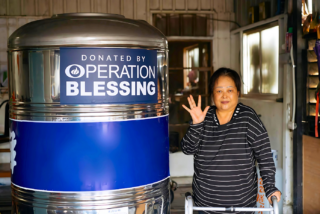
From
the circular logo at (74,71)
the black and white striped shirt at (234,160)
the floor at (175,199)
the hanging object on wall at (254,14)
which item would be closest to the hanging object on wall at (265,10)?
the hanging object on wall at (254,14)

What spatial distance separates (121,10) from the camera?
550 centimetres

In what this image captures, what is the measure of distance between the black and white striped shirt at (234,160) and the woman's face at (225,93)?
7 centimetres

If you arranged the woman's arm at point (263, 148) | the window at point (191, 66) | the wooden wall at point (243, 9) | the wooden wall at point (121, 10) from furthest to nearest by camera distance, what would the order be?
the window at point (191, 66) < the wooden wall at point (121, 10) < the wooden wall at point (243, 9) < the woman's arm at point (263, 148)

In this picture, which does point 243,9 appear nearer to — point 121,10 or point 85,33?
point 121,10

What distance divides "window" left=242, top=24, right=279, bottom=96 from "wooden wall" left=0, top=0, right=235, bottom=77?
552 millimetres

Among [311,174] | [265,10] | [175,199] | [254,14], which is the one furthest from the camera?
[254,14]

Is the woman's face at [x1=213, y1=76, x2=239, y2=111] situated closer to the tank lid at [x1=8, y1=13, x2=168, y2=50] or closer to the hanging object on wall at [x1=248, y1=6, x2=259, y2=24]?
the tank lid at [x1=8, y1=13, x2=168, y2=50]

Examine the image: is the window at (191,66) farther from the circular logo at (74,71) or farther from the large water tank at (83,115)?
the circular logo at (74,71)

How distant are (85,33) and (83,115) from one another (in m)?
0.40

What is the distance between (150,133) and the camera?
185 centimetres

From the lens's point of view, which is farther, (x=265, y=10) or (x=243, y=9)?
(x=243, y=9)

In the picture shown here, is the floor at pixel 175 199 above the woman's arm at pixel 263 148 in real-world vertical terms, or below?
below

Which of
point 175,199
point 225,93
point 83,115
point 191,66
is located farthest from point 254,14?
point 83,115

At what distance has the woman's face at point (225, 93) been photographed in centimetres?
221
